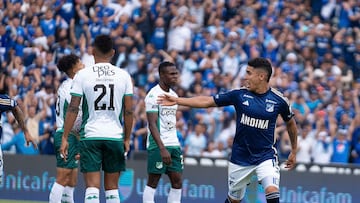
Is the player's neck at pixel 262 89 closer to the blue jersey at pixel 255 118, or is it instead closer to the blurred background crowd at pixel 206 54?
the blue jersey at pixel 255 118

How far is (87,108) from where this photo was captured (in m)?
12.9

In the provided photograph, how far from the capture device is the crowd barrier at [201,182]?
19.0 metres

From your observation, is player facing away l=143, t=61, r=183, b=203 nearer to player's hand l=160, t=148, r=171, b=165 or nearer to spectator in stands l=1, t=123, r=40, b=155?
player's hand l=160, t=148, r=171, b=165

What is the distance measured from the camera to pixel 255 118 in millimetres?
13156

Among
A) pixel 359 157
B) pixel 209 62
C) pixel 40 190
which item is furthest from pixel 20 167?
pixel 359 157

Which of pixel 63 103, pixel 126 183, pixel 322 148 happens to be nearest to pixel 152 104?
pixel 63 103

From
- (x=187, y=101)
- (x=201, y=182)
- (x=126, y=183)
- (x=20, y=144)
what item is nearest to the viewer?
(x=187, y=101)

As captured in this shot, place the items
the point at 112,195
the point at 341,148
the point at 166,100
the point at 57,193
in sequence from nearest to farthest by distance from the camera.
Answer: the point at 166,100, the point at 112,195, the point at 57,193, the point at 341,148

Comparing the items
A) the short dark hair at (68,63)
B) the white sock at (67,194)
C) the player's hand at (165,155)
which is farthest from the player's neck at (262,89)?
the white sock at (67,194)

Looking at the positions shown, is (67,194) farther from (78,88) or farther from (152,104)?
(78,88)

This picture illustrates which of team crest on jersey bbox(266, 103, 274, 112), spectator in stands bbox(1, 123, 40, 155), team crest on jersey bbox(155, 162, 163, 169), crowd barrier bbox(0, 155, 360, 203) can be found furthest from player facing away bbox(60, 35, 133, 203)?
spectator in stands bbox(1, 123, 40, 155)

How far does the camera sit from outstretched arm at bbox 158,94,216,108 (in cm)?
1228

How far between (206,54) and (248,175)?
10987mm

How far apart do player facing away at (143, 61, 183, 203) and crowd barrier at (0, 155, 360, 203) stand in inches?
162
